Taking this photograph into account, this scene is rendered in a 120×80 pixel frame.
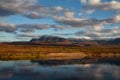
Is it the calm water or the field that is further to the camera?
the field

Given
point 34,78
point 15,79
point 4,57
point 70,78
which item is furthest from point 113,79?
point 4,57

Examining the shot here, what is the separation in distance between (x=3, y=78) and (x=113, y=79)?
17.0 m

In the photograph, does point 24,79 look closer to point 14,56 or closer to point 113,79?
point 113,79

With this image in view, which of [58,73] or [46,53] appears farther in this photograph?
[46,53]

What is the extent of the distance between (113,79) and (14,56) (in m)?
48.6

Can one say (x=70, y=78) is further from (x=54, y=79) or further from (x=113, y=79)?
(x=113, y=79)

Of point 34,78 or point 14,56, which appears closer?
point 34,78

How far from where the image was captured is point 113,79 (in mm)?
36438

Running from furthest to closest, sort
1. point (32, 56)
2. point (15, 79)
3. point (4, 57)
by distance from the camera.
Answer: point (32, 56), point (4, 57), point (15, 79)

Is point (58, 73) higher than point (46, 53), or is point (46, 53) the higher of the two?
point (46, 53)

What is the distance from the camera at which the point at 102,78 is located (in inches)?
1487

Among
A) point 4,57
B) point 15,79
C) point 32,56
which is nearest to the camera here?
point 15,79

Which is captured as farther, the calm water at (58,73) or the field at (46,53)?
the field at (46,53)

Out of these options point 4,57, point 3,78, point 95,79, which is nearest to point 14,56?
point 4,57
